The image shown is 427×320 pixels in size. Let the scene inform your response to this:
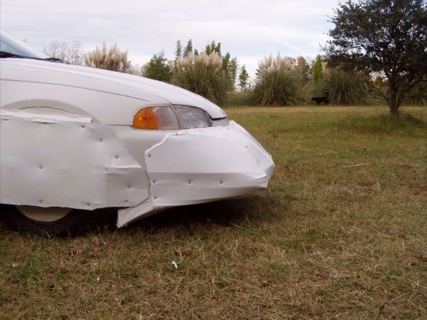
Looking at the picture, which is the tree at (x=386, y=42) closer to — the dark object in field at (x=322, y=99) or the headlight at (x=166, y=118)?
the headlight at (x=166, y=118)

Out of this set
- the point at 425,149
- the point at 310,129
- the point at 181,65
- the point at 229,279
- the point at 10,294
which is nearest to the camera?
the point at 10,294

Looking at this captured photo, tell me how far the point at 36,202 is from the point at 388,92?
23.6 ft

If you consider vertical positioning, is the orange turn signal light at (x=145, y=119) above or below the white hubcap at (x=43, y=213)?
above

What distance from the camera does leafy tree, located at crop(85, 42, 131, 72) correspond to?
13.4 m

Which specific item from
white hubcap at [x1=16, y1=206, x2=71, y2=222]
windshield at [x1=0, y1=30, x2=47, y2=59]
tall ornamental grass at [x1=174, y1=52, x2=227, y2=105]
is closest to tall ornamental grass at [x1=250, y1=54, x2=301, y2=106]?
tall ornamental grass at [x1=174, y1=52, x2=227, y2=105]

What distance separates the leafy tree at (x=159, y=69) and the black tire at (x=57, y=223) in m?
14.1

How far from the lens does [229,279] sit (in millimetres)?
1998

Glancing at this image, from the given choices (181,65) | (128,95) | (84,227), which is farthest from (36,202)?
(181,65)

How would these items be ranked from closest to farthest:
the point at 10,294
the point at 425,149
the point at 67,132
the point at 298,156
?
the point at 10,294 → the point at 67,132 → the point at 298,156 → the point at 425,149

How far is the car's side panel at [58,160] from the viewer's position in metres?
2.30

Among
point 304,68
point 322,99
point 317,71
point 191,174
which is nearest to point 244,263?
point 191,174

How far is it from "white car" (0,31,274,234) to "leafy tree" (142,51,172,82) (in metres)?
14.1

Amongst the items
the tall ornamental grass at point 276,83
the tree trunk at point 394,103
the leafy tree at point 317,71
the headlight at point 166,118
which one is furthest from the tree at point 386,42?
the leafy tree at point 317,71

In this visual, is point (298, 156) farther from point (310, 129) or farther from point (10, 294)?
point (10, 294)
